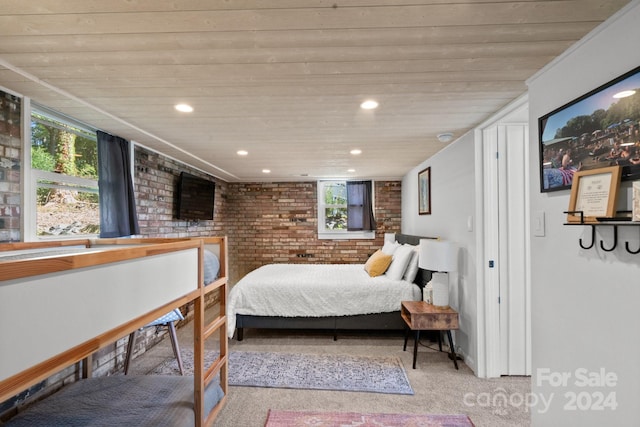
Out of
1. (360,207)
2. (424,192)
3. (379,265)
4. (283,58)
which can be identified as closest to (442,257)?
(379,265)

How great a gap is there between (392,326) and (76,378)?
2.89 metres

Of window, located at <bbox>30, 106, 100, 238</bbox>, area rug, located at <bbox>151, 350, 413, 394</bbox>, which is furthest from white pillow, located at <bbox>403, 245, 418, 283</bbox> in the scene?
window, located at <bbox>30, 106, 100, 238</bbox>

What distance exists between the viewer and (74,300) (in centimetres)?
92

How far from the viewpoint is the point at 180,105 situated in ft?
7.00

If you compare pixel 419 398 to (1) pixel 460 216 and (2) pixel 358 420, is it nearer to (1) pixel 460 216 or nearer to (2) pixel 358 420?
(2) pixel 358 420

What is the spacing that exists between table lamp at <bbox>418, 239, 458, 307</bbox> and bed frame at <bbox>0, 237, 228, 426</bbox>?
7.19ft

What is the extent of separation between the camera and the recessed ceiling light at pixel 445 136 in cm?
283

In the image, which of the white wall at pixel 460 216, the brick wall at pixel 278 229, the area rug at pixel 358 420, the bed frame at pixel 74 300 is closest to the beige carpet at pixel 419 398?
the area rug at pixel 358 420

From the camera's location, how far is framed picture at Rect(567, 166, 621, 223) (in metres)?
1.21

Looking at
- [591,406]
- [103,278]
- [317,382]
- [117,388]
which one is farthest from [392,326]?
[103,278]

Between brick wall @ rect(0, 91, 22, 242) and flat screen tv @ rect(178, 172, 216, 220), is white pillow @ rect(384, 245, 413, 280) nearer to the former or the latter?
flat screen tv @ rect(178, 172, 216, 220)

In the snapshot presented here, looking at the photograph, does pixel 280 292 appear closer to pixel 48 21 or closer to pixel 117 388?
pixel 117 388

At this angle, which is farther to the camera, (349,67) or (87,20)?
(349,67)

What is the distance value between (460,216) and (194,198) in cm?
353
